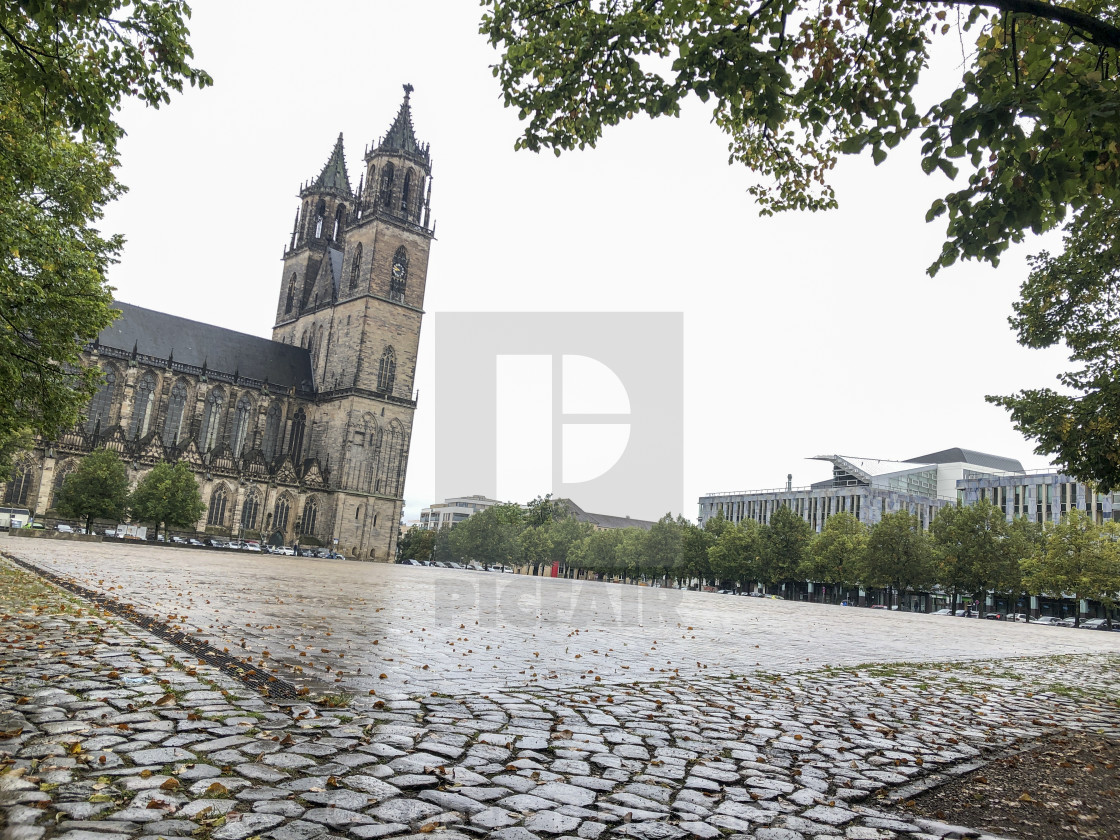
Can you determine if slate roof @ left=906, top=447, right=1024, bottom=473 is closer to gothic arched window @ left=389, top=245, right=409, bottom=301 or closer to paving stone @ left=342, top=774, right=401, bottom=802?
gothic arched window @ left=389, top=245, right=409, bottom=301

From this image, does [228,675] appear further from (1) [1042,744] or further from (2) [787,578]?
(2) [787,578]

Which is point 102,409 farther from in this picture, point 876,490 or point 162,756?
point 876,490

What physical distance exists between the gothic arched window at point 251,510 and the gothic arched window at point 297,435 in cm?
766

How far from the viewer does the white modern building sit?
7062 inches

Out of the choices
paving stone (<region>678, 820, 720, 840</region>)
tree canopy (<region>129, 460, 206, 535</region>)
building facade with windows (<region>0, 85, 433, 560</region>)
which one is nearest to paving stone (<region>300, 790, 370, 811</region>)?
paving stone (<region>678, 820, 720, 840</region>)

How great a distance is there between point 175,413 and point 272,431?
931cm

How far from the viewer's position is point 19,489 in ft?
190

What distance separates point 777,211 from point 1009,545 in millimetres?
55874

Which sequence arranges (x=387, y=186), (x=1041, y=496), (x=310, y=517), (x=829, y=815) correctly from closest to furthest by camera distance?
1. (x=829, y=815)
2. (x=310, y=517)
3. (x=387, y=186)
4. (x=1041, y=496)

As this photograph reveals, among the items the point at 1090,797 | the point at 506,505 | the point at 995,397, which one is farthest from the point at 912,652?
the point at 506,505

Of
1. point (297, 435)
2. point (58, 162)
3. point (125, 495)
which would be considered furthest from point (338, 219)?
point (58, 162)

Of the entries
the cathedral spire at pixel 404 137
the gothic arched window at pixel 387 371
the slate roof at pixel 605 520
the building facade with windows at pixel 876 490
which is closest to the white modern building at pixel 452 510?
the slate roof at pixel 605 520

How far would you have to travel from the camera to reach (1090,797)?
4.60 meters

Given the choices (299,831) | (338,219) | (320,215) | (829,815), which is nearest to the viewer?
(299,831)
